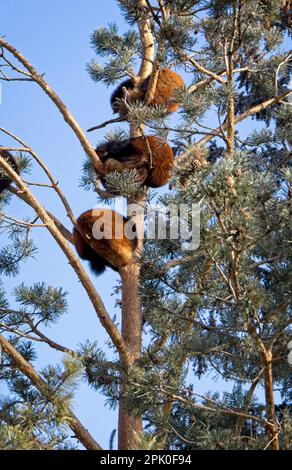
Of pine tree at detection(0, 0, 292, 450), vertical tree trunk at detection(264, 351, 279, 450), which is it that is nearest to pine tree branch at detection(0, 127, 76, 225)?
pine tree at detection(0, 0, 292, 450)

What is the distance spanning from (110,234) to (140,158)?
2.09 feet

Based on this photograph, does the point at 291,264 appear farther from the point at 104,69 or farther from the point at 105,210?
the point at 104,69

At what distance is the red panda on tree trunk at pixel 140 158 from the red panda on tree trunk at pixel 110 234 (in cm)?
34

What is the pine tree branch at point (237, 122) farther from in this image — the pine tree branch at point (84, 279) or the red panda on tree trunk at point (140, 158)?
the pine tree branch at point (84, 279)

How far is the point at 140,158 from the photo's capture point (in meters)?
6.20

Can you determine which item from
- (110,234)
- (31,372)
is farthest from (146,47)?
(31,372)

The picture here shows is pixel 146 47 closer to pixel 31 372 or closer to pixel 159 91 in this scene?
pixel 159 91

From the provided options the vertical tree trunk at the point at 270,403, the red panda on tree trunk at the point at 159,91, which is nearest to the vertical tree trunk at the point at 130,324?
the red panda on tree trunk at the point at 159,91

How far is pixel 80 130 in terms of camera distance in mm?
6012

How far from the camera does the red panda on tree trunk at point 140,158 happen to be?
6.18m

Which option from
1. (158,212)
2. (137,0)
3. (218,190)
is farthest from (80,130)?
(218,190)

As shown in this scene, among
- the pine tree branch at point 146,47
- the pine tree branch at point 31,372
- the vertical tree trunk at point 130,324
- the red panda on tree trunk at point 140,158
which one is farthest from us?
the pine tree branch at point 146,47

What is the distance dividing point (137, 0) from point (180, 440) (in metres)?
2.55

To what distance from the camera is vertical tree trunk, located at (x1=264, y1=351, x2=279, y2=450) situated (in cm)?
366
